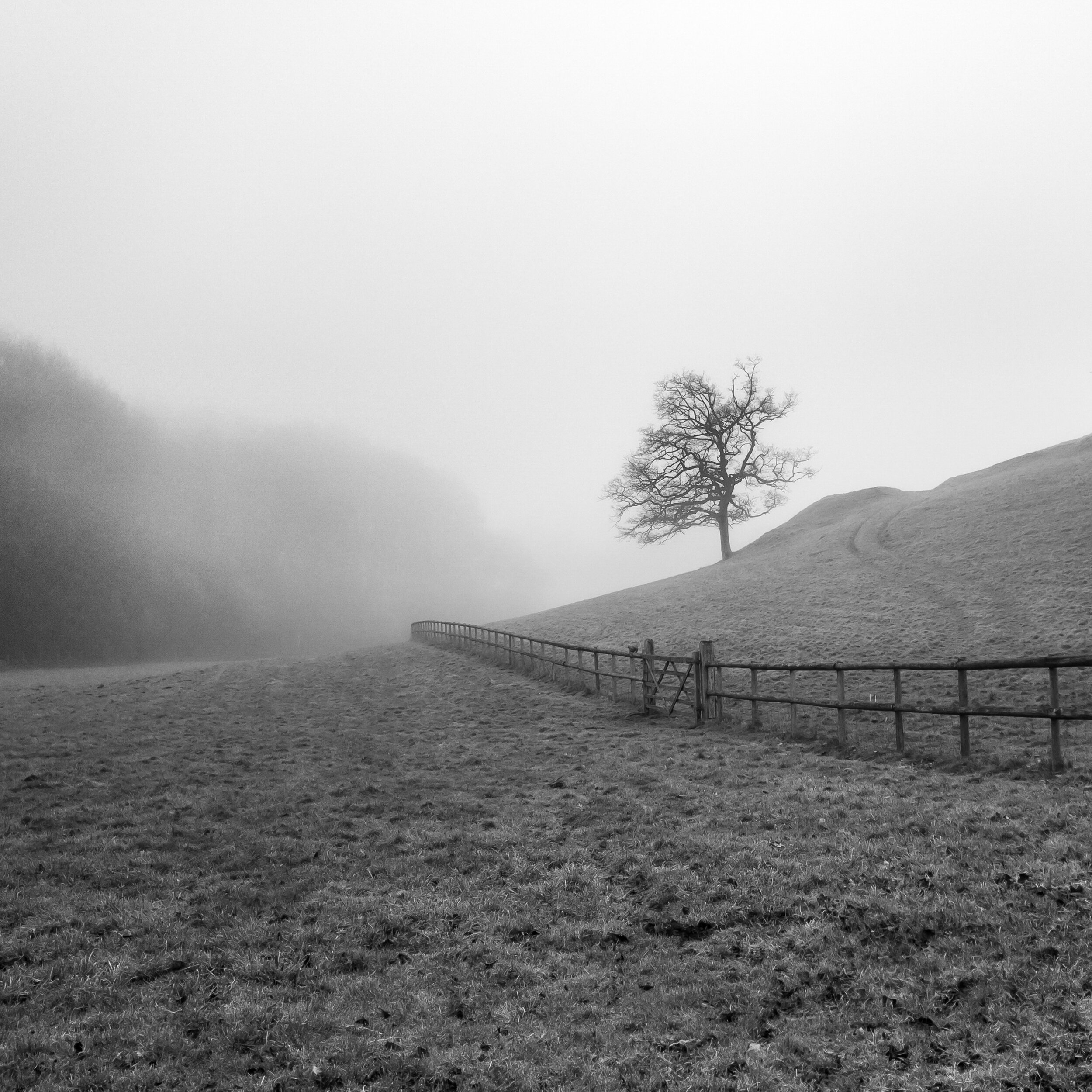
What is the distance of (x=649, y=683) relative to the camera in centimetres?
1836

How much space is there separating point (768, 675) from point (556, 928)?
15786 mm

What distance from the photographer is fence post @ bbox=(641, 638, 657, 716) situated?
18234mm

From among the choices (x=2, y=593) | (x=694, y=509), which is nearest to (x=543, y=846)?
(x=694, y=509)

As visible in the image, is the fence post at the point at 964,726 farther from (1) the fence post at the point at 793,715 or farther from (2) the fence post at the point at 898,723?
(1) the fence post at the point at 793,715

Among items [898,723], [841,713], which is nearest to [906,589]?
[841,713]

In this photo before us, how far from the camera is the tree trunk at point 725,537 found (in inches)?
2023

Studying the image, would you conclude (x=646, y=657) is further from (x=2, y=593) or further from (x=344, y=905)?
(x=2, y=593)

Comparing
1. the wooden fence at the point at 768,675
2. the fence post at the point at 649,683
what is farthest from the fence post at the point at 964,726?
the fence post at the point at 649,683

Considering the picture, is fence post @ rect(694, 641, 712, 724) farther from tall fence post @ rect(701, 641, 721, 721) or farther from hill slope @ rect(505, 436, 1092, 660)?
hill slope @ rect(505, 436, 1092, 660)

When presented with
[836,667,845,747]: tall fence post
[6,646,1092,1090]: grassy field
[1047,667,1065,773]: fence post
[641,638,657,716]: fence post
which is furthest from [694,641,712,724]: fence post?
[1047,667,1065,773]: fence post

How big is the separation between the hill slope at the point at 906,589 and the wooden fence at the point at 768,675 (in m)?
2.24

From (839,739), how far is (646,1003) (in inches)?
357

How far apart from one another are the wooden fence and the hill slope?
2.24 metres

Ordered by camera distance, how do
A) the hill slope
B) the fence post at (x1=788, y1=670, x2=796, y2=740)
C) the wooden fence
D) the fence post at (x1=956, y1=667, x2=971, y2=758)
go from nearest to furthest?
the wooden fence, the fence post at (x1=956, y1=667, x2=971, y2=758), the fence post at (x1=788, y1=670, x2=796, y2=740), the hill slope
